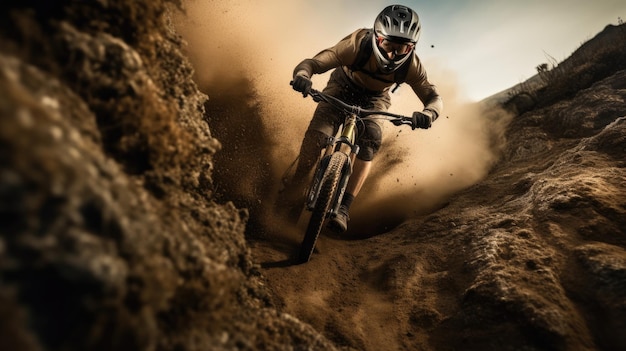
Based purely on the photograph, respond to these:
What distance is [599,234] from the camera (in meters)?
2.83

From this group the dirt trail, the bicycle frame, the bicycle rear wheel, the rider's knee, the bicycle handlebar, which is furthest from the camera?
the rider's knee

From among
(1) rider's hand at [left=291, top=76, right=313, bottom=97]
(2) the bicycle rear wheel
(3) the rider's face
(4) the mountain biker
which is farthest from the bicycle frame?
(3) the rider's face

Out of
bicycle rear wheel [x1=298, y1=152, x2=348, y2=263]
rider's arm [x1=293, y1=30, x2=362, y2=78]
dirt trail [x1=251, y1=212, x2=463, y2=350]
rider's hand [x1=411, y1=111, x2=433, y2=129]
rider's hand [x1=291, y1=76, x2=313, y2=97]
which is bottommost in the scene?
dirt trail [x1=251, y1=212, x2=463, y2=350]

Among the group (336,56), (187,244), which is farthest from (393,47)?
(187,244)

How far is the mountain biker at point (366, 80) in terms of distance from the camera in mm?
3736

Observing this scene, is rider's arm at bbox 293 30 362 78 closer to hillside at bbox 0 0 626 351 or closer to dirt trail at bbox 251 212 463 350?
hillside at bbox 0 0 626 351

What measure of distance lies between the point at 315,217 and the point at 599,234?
2.50m

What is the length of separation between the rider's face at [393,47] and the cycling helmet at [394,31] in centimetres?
2

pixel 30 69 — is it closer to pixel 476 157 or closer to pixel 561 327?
pixel 561 327

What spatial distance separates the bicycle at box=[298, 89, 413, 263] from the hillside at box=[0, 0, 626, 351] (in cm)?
42

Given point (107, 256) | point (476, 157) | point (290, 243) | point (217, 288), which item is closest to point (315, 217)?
point (290, 243)

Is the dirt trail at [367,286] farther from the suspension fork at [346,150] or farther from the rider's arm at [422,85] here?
the rider's arm at [422,85]

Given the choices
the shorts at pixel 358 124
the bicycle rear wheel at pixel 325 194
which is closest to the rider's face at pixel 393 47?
the shorts at pixel 358 124

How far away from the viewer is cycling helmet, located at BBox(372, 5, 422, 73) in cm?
369
